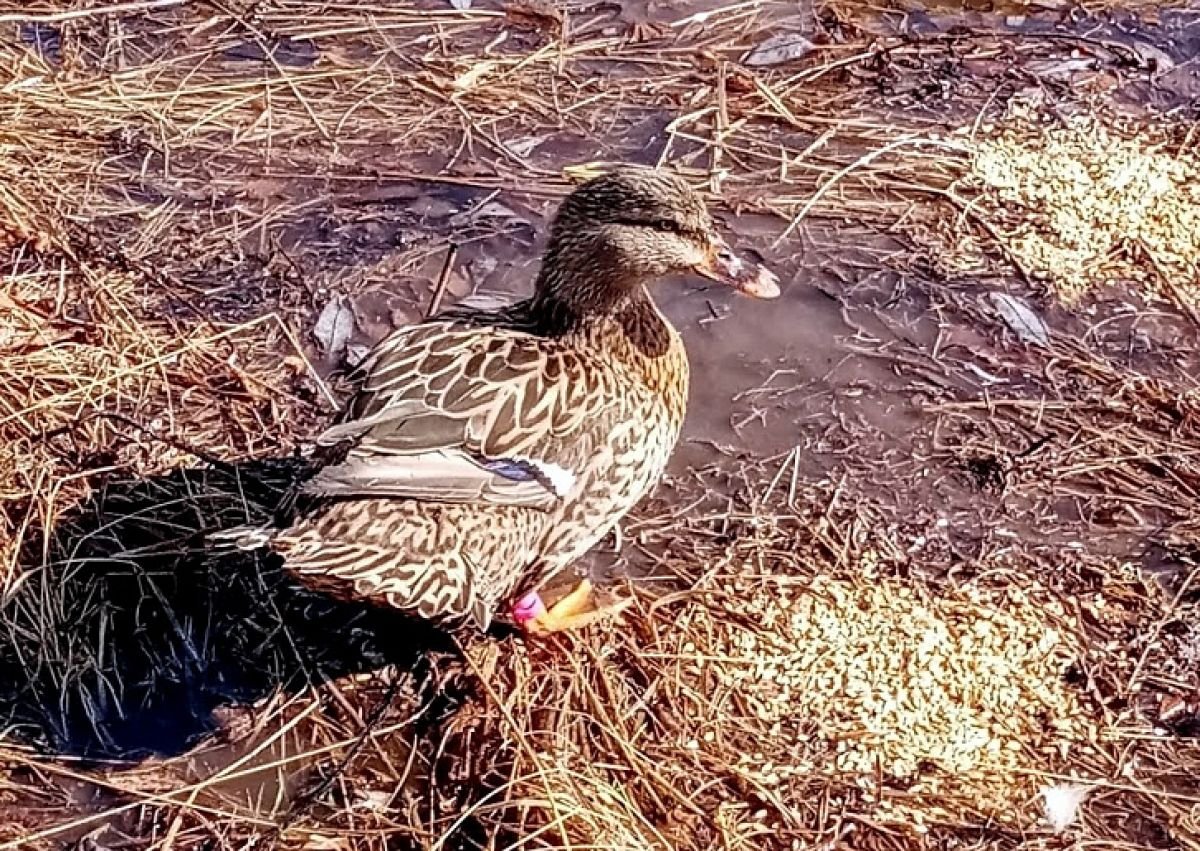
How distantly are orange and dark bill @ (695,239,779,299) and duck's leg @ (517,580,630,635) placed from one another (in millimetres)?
823

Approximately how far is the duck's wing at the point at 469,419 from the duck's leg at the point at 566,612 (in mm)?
349

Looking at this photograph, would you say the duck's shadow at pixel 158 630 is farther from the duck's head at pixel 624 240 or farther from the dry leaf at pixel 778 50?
the dry leaf at pixel 778 50

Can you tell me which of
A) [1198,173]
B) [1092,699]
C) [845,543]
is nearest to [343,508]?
[845,543]

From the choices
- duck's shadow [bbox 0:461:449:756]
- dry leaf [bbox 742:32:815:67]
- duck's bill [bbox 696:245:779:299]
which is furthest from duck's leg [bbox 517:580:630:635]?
dry leaf [bbox 742:32:815:67]

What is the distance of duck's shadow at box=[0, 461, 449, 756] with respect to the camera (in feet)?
11.3

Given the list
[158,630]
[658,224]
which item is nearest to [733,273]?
[658,224]

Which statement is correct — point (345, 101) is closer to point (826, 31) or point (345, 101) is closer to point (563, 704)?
point (826, 31)

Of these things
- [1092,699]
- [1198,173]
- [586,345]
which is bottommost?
[1092,699]

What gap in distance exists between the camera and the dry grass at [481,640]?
3.29 meters

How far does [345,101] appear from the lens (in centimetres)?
518

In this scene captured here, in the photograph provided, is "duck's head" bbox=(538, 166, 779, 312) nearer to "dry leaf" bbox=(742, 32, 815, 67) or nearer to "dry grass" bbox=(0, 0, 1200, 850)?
"dry grass" bbox=(0, 0, 1200, 850)

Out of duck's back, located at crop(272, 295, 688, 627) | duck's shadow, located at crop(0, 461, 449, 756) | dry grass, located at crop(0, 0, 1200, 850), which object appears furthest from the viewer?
duck's shadow, located at crop(0, 461, 449, 756)

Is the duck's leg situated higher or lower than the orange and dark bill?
lower

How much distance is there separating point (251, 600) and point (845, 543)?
4.92 ft
